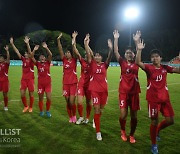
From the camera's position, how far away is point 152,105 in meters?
5.45

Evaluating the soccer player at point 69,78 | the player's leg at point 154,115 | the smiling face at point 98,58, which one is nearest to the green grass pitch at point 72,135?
the player's leg at point 154,115

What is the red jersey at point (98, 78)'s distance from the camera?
21.6ft

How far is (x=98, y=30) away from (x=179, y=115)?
76.5 metres

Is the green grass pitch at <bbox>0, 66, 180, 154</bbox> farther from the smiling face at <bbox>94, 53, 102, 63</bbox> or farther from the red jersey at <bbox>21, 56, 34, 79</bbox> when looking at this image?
the smiling face at <bbox>94, 53, 102, 63</bbox>

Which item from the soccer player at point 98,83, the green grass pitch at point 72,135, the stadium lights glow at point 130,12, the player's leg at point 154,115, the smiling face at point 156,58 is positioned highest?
the stadium lights glow at point 130,12

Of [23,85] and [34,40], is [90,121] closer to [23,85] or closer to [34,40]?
[23,85]

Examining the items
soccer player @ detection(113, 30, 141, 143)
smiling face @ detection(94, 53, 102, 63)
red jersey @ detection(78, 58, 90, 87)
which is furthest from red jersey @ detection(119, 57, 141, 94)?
red jersey @ detection(78, 58, 90, 87)

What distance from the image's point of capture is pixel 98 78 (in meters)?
6.66

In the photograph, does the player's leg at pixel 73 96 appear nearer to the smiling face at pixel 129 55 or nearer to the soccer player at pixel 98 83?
the soccer player at pixel 98 83

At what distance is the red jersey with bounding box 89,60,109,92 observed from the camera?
6.59m

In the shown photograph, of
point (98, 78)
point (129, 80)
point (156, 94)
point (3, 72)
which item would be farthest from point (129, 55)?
point (3, 72)

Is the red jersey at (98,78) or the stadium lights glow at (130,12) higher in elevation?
the stadium lights glow at (130,12)

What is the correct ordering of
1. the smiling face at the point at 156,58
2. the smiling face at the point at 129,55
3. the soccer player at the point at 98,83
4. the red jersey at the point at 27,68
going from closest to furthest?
1. the smiling face at the point at 156,58
2. the smiling face at the point at 129,55
3. the soccer player at the point at 98,83
4. the red jersey at the point at 27,68

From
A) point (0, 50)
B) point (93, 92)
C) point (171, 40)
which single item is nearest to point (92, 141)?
point (93, 92)
